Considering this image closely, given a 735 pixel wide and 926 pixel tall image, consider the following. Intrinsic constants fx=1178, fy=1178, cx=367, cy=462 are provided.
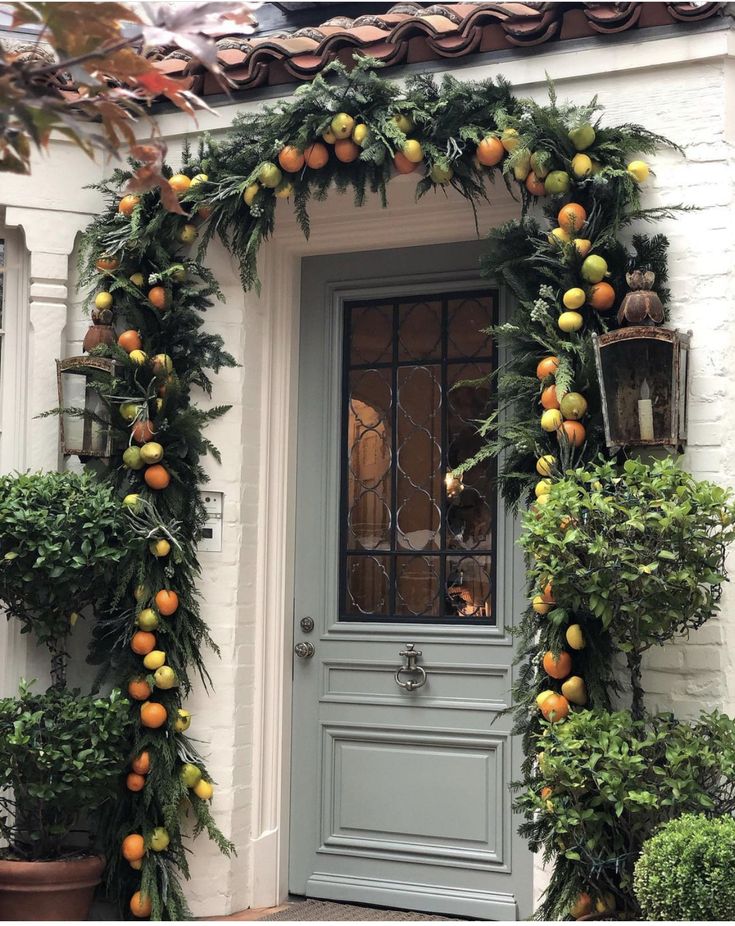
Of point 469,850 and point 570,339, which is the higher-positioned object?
point 570,339

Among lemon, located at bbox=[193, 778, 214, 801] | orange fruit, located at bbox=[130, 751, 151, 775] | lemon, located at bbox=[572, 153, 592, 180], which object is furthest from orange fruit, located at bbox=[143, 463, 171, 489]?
lemon, located at bbox=[572, 153, 592, 180]

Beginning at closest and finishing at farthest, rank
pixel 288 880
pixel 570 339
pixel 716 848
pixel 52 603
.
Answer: pixel 716 848 < pixel 570 339 < pixel 52 603 < pixel 288 880

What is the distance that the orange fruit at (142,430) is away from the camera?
462 cm

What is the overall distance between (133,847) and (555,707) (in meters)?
1.71

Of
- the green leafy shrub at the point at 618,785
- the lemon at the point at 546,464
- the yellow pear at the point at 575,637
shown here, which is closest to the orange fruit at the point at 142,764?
the green leafy shrub at the point at 618,785

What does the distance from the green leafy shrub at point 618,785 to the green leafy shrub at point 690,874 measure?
19 centimetres

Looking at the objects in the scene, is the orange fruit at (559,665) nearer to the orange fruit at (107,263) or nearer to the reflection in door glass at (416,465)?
the reflection in door glass at (416,465)

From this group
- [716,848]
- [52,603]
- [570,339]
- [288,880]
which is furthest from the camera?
[288,880]

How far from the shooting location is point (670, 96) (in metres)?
4.17

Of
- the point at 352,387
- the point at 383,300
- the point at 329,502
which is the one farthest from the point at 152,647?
the point at 383,300

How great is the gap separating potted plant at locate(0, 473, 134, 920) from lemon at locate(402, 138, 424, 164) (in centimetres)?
171

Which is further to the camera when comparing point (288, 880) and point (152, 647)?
point (288, 880)

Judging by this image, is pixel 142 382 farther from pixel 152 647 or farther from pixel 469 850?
pixel 469 850

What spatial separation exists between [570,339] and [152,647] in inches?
78.0
